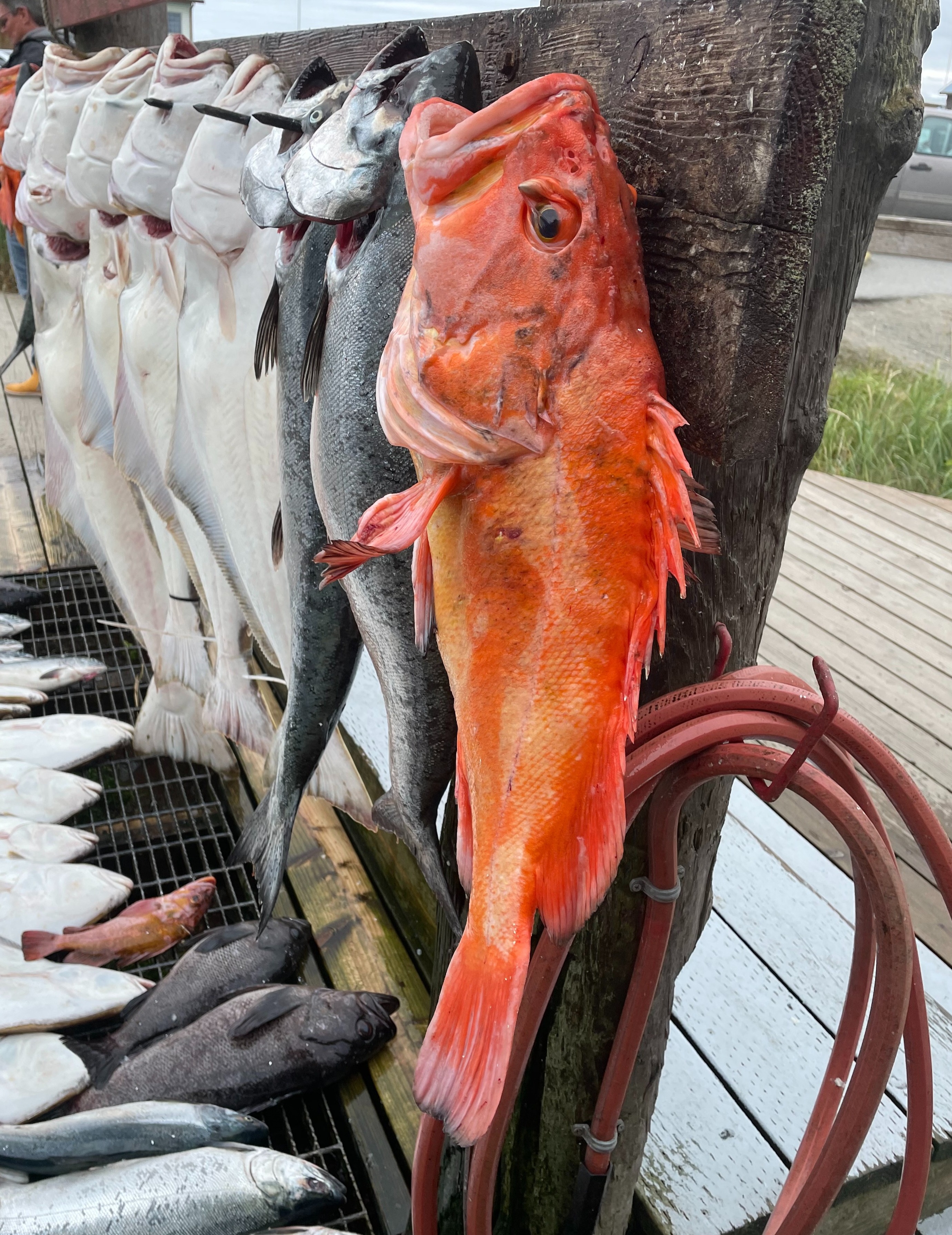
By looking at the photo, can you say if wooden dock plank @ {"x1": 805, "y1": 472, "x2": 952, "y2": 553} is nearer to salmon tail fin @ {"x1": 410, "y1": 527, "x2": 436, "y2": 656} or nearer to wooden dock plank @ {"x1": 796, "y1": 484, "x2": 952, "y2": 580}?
wooden dock plank @ {"x1": 796, "y1": 484, "x2": 952, "y2": 580}

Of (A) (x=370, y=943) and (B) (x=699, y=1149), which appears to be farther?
(A) (x=370, y=943)

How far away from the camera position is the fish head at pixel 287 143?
1104 mm

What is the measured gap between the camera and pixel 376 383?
97cm

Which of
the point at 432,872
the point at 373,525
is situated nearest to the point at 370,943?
the point at 432,872

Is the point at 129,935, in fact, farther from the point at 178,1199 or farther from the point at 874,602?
the point at 874,602

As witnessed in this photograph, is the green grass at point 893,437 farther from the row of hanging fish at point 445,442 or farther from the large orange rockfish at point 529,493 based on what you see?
the large orange rockfish at point 529,493

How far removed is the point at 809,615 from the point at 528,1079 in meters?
3.42

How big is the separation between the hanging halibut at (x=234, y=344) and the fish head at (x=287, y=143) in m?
0.11

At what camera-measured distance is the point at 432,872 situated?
47.2 inches

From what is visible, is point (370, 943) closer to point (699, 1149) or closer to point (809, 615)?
point (699, 1149)

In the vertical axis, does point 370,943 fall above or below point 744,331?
below

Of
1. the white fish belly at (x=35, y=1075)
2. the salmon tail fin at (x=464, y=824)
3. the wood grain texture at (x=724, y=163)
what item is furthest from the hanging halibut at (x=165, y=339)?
the salmon tail fin at (x=464, y=824)

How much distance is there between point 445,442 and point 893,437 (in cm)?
679

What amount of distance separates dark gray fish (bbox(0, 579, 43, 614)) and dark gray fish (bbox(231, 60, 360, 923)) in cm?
231
